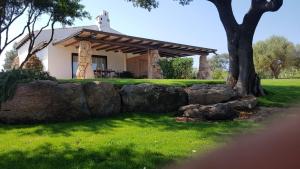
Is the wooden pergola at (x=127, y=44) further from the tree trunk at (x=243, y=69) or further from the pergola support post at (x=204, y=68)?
the tree trunk at (x=243, y=69)

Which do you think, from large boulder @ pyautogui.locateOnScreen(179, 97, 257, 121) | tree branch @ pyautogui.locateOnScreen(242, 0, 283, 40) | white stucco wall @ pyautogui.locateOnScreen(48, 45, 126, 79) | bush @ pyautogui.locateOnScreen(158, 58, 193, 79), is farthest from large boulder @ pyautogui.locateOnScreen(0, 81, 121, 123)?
white stucco wall @ pyautogui.locateOnScreen(48, 45, 126, 79)

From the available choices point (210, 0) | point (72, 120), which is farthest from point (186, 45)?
point (72, 120)

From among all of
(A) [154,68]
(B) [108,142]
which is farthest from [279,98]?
(A) [154,68]

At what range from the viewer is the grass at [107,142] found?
5980 mm

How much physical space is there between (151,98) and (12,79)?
3.88 m

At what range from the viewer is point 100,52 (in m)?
29.8

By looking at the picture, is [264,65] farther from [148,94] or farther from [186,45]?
[148,94]

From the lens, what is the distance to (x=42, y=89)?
1015 centimetres

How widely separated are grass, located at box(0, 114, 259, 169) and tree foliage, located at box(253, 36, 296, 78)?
1767 inches

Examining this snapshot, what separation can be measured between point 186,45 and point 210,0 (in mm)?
13088

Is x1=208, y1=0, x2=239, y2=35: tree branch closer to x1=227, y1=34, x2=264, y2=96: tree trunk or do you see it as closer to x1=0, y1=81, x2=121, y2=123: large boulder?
x1=227, y1=34, x2=264, y2=96: tree trunk

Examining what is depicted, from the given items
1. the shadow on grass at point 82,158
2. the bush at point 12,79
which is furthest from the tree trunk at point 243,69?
the shadow on grass at point 82,158

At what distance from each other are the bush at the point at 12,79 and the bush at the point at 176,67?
551 inches

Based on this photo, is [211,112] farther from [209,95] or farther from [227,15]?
[227,15]
